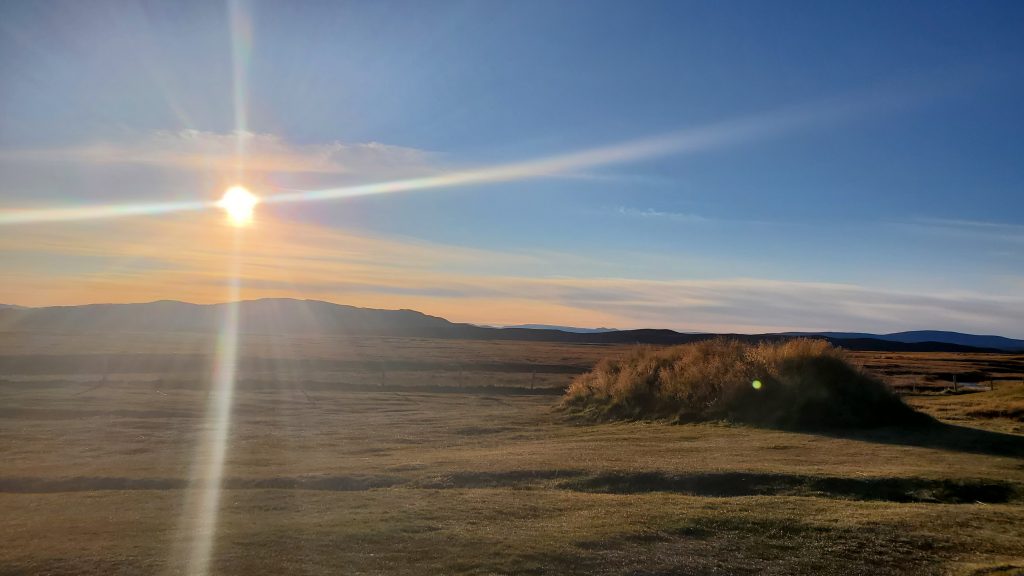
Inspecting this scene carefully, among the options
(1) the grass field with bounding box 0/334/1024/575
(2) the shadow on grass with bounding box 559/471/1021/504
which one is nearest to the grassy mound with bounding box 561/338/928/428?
(1) the grass field with bounding box 0/334/1024/575

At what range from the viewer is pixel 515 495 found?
13766mm


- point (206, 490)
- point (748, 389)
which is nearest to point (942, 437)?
point (748, 389)

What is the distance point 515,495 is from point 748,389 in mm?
15804

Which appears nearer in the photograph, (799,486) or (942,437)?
(799,486)

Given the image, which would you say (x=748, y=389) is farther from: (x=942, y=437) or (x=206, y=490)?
(x=206, y=490)

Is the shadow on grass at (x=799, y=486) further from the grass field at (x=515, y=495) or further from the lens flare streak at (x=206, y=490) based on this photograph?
the lens flare streak at (x=206, y=490)

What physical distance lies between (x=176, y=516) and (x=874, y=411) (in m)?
21.7

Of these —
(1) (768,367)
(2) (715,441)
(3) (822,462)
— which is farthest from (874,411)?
(3) (822,462)

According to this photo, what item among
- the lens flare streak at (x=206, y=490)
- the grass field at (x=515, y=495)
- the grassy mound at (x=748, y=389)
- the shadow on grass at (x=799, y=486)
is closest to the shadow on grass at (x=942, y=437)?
the grass field at (x=515, y=495)

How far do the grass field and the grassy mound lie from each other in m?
1.77

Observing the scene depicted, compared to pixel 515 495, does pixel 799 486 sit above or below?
above

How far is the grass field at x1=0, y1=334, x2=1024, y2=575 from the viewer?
31.0ft

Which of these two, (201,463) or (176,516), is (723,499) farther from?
(201,463)

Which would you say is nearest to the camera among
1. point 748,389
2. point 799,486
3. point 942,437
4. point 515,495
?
point 515,495
